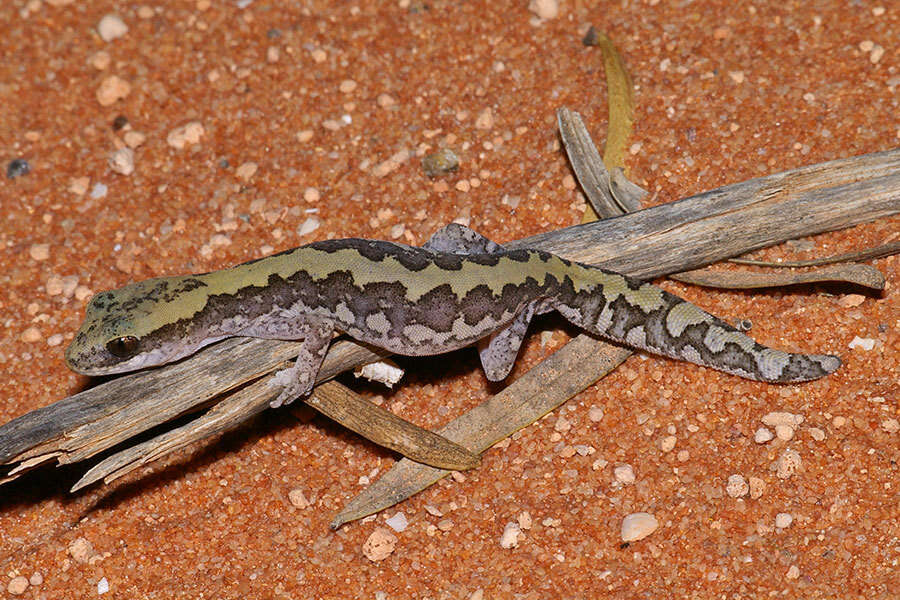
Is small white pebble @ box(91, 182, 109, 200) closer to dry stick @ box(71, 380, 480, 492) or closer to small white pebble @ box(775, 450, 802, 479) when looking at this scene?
dry stick @ box(71, 380, 480, 492)

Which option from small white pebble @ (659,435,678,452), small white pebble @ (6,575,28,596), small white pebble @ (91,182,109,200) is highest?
small white pebble @ (91,182,109,200)

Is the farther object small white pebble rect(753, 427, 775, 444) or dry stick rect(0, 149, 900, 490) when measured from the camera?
dry stick rect(0, 149, 900, 490)

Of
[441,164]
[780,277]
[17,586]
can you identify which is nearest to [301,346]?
[441,164]

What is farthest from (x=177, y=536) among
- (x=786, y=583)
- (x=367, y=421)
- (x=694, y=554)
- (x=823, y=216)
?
(x=823, y=216)

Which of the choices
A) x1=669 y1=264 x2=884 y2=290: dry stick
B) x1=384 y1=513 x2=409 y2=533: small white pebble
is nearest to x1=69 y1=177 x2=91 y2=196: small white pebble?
x1=384 y1=513 x2=409 y2=533: small white pebble

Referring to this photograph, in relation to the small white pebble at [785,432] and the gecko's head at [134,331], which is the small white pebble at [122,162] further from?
the small white pebble at [785,432]

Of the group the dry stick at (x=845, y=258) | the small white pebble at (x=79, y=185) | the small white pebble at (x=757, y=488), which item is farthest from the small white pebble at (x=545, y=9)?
the small white pebble at (x=757, y=488)
